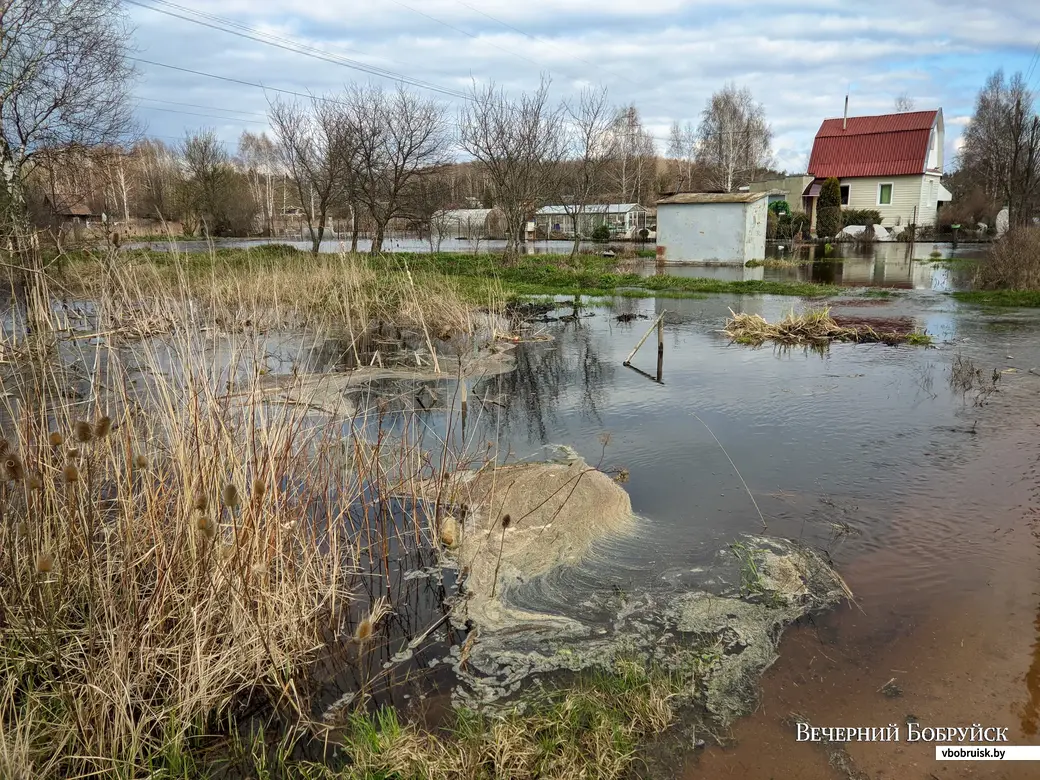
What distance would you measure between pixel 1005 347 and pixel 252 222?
4233 cm

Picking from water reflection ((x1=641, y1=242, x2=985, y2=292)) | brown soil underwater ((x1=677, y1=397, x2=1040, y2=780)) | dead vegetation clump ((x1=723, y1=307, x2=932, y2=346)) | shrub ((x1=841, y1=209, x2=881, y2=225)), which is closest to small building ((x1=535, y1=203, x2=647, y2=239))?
shrub ((x1=841, y1=209, x2=881, y2=225))

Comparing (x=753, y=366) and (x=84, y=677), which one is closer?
(x=84, y=677)

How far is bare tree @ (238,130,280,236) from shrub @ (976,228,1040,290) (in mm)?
39811

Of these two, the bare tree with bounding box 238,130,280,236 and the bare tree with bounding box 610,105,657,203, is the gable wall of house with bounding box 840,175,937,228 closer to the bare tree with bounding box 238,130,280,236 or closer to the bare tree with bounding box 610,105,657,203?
the bare tree with bounding box 610,105,657,203

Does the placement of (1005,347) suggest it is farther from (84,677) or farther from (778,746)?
(84,677)

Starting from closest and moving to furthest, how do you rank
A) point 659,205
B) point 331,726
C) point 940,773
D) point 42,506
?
point 940,773 < point 331,726 < point 42,506 < point 659,205

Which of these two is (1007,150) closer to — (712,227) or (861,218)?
(861,218)

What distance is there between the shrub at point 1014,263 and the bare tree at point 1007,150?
8.29ft

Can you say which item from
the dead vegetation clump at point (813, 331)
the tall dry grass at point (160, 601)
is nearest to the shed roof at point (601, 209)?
the dead vegetation clump at point (813, 331)

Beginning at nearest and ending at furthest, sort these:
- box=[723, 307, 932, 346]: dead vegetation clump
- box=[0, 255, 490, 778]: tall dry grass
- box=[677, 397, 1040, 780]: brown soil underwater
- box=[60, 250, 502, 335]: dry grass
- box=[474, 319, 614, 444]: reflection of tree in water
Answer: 1. box=[0, 255, 490, 778]: tall dry grass
2. box=[677, 397, 1040, 780]: brown soil underwater
3. box=[474, 319, 614, 444]: reflection of tree in water
4. box=[723, 307, 932, 346]: dead vegetation clump
5. box=[60, 250, 502, 335]: dry grass

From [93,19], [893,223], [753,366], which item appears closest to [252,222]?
[93,19]

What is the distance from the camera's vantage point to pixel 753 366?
9.04 meters

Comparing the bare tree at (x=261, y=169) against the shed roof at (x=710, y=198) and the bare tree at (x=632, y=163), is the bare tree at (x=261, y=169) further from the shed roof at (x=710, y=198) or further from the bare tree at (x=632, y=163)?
the shed roof at (x=710, y=198)

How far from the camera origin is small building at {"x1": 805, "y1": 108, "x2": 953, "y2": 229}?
114 feet
